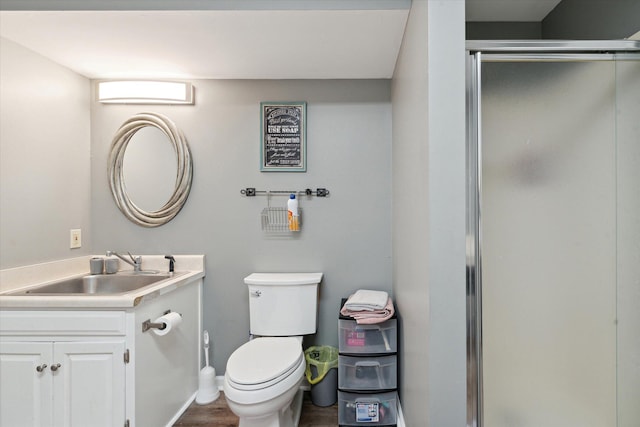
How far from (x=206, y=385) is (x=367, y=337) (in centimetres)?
113

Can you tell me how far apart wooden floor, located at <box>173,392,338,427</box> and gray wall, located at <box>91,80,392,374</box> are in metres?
0.30

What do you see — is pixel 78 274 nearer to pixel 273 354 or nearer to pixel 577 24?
pixel 273 354

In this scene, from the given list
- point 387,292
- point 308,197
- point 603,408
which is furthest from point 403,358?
point 308,197

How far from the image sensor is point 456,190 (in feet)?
3.82

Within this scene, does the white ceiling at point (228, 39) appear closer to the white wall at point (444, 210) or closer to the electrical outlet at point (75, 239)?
the white wall at point (444, 210)

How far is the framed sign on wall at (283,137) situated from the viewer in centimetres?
222

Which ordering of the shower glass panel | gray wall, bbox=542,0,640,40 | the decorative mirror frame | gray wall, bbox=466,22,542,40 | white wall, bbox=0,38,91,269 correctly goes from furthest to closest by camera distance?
1. the decorative mirror frame
2. gray wall, bbox=466,22,542,40
3. white wall, bbox=0,38,91,269
4. gray wall, bbox=542,0,640,40
5. the shower glass panel

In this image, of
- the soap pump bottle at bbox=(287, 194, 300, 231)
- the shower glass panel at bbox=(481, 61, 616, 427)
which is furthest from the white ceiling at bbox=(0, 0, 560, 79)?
the soap pump bottle at bbox=(287, 194, 300, 231)

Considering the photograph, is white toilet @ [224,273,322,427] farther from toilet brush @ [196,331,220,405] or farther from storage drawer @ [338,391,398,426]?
toilet brush @ [196,331,220,405]

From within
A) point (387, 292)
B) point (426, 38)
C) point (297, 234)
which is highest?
point (426, 38)

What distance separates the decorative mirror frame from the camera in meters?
2.21

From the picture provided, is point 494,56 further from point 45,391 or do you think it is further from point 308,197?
point 45,391

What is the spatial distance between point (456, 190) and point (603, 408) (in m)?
1.13

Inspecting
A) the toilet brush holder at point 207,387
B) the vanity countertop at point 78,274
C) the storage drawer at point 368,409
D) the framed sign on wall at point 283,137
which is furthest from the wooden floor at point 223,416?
the framed sign on wall at point 283,137
